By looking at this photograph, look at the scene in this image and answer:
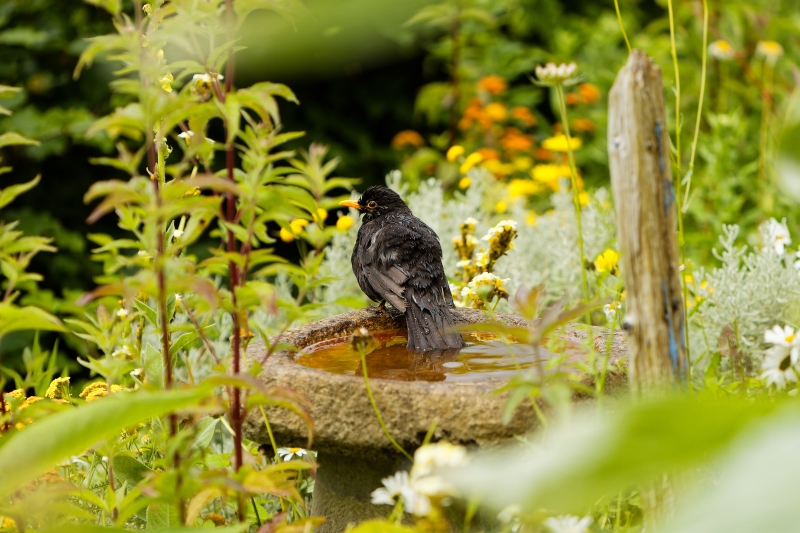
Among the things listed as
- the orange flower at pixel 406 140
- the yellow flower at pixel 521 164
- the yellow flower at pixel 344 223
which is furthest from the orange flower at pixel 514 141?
the yellow flower at pixel 344 223

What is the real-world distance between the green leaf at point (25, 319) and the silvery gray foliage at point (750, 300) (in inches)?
93.9

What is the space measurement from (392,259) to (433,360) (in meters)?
0.38

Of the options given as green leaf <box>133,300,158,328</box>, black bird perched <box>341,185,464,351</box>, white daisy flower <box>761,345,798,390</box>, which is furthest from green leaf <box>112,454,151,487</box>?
white daisy flower <box>761,345,798,390</box>

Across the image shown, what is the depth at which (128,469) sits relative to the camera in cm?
209

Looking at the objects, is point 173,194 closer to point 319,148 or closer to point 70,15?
point 319,148

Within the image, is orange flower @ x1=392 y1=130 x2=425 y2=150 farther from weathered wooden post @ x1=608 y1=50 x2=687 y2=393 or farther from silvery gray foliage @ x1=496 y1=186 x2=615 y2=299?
weathered wooden post @ x1=608 y1=50 x2=687 y2=393

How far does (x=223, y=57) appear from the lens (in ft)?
5.28

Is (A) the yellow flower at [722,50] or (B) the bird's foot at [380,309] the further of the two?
(A) the yellow flower at [722,50]

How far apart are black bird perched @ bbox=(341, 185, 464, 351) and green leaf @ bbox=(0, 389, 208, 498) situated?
1153 millimetres

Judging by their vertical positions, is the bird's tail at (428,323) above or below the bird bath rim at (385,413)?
above

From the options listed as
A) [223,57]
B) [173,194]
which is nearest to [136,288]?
[173,194]

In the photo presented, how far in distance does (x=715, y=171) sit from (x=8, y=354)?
3909 mm

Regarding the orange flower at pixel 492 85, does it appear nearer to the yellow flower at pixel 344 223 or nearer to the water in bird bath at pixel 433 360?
the yellow flower at pixel 344 223

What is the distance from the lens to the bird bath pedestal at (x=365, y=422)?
177 cm
